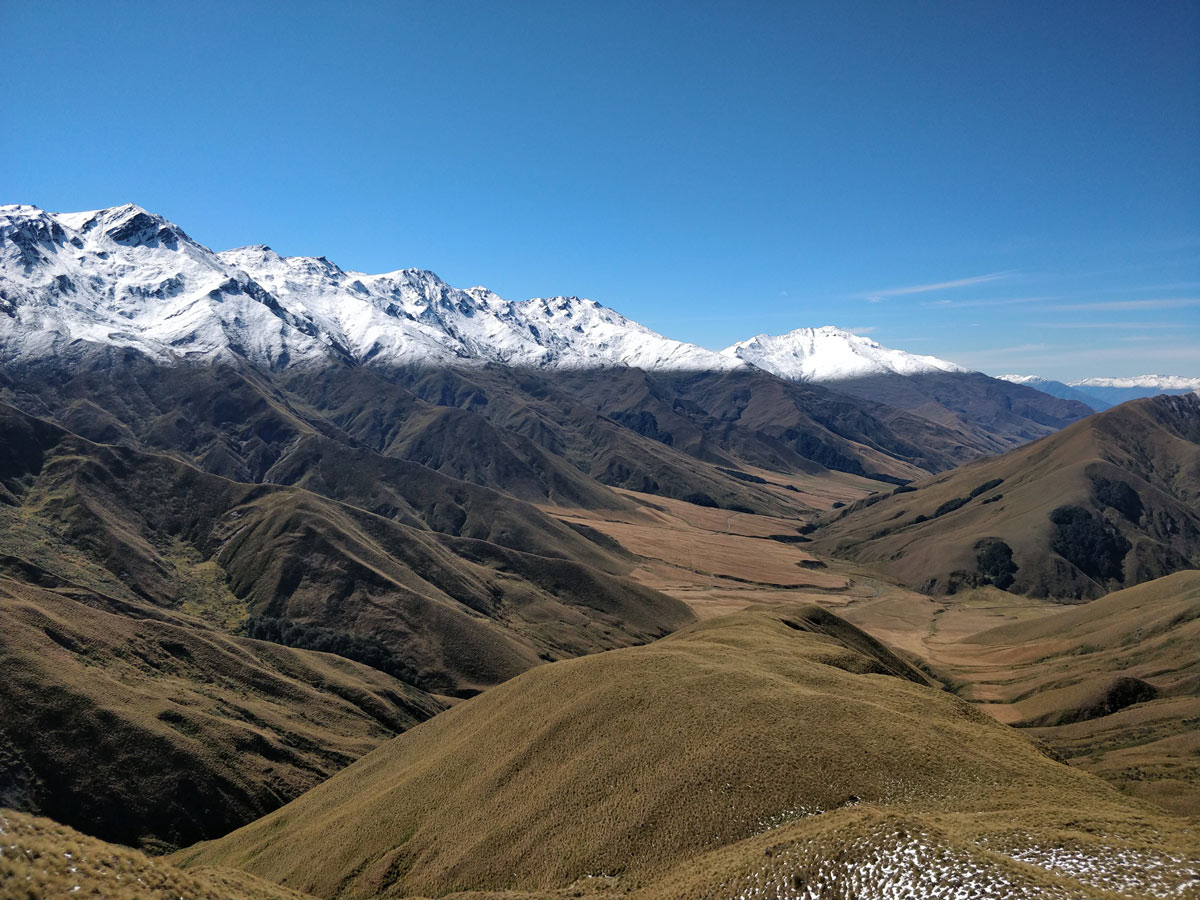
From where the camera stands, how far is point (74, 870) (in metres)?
36.4

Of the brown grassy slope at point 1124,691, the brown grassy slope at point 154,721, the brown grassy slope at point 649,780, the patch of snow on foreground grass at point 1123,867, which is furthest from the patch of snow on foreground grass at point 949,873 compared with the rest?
the brown grassy slope at point 154,721

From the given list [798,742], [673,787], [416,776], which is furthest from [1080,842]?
[416,776]

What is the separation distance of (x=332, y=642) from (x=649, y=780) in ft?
472

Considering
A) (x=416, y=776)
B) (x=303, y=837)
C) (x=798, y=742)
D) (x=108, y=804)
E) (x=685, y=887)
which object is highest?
(x=798, y=742)

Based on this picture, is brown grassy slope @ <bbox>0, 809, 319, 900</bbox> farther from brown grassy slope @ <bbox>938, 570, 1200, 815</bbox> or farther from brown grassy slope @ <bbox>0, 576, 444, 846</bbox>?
brown grassy slope @ <bbox>938, 570, 1200, 815</bbox>

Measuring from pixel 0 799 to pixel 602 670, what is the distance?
80761mm

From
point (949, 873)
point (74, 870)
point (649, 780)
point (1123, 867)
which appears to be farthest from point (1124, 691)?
point (74, 870)

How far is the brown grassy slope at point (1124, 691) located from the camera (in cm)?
10444

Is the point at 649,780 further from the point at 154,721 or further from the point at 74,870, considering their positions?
the point at 154,721

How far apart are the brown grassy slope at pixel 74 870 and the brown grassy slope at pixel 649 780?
27646 millimetres

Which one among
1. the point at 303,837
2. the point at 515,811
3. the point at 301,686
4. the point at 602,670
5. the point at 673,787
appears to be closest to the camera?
the point at 673,787

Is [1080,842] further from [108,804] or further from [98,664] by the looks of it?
[98,664]

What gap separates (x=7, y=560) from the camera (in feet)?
506

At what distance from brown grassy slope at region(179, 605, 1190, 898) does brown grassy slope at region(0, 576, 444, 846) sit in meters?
12.7
